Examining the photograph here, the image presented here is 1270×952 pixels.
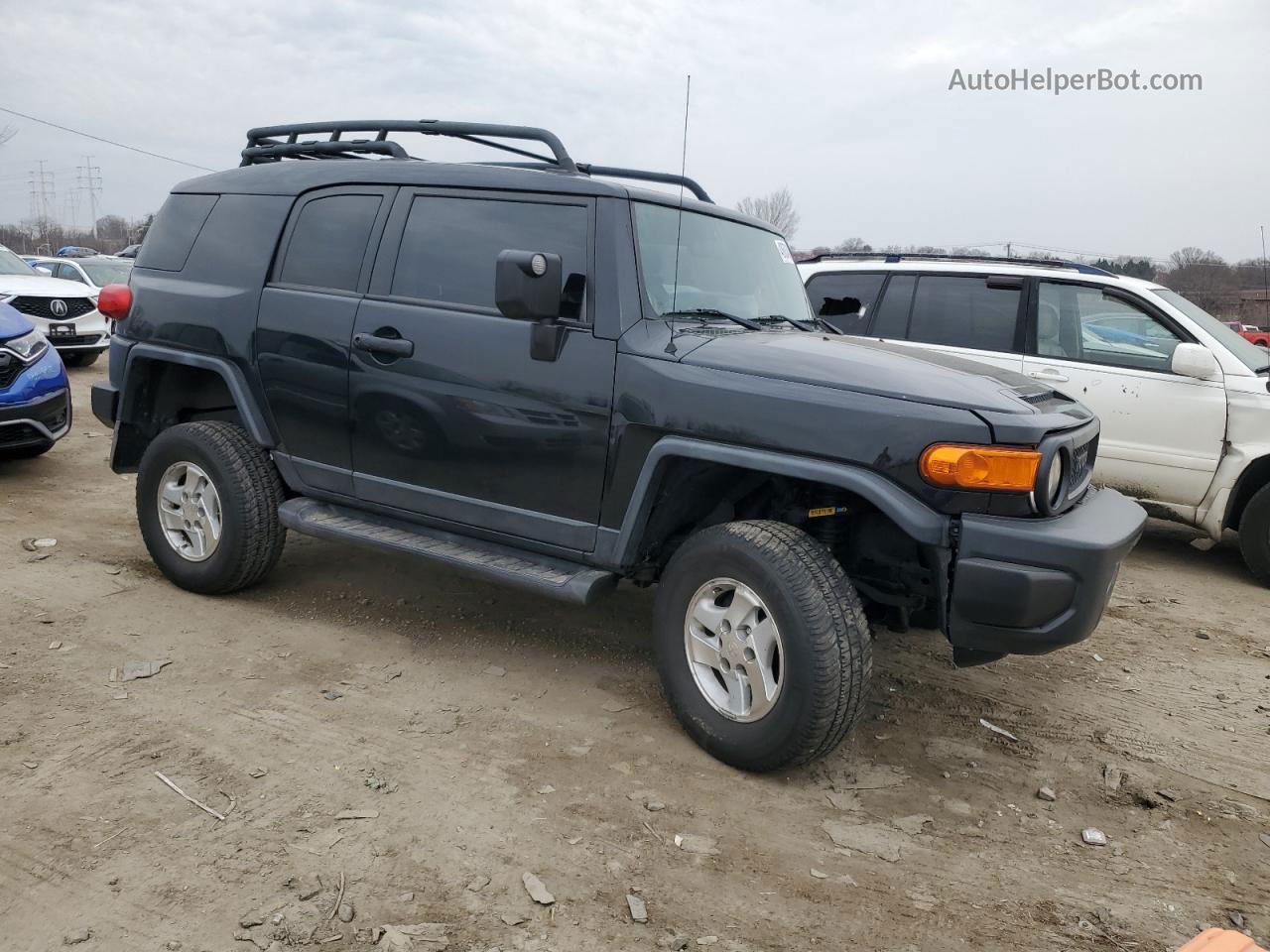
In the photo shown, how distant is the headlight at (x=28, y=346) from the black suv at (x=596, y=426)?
2348 millimetres

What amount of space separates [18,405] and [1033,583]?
659 centimetres

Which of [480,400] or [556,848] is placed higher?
[480,400]

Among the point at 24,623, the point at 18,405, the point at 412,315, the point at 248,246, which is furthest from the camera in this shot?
the point at 18,405

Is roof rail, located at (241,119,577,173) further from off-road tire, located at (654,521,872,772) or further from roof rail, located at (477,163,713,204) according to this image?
off-road tire, located at (654,521,872,772)

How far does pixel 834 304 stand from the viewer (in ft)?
18.2

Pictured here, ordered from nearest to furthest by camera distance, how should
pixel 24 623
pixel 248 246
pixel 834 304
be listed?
1. pixel 24 623
2. pixel 248 246
3. pixel 834 304

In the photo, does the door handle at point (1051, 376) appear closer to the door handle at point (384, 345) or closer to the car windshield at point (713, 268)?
the car windshield at point (713, 268)

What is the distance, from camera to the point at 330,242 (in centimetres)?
416

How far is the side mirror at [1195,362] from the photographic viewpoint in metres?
5.63

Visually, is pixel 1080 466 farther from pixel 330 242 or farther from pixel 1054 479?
pixel 330 242

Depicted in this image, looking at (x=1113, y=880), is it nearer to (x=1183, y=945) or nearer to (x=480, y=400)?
(x=1183, y=945)

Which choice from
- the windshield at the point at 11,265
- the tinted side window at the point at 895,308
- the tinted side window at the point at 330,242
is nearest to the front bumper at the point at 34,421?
the tinted side window at the point at 330,242

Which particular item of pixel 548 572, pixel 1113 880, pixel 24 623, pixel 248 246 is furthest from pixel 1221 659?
pixel 24 623

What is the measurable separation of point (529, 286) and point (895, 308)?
13.6 feet
